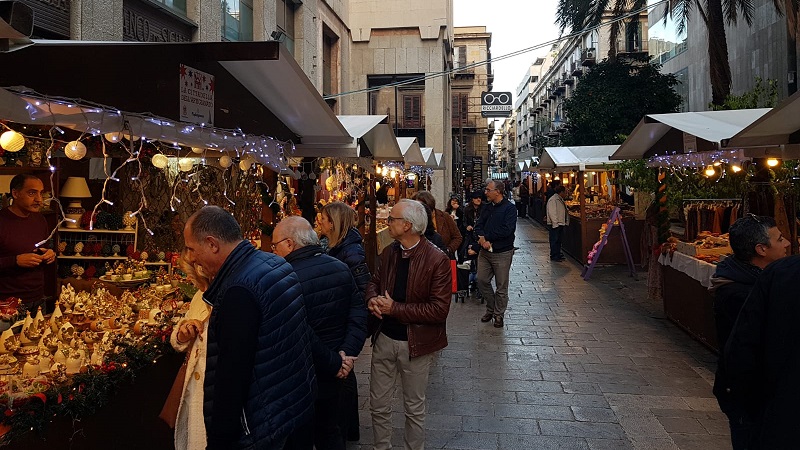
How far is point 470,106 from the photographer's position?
50750mm

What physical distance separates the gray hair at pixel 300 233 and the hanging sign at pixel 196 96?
1.29 meters

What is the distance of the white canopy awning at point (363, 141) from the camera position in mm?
6848

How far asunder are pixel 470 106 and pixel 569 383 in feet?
152

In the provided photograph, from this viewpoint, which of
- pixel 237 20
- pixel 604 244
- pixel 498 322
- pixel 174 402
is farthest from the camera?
pixel 604 244

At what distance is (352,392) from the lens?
4586 mm

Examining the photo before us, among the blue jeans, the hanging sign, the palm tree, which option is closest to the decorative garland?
the hanging sign

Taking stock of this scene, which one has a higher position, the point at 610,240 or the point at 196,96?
the point at 196,96

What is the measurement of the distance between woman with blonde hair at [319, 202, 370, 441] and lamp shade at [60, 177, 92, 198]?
4542 mm

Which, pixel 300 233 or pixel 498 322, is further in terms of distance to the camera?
pixel 498 322

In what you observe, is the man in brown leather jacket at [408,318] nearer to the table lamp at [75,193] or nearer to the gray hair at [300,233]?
the gray hair at [300,233]

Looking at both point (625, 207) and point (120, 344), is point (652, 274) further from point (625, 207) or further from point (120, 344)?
point (120, 344)

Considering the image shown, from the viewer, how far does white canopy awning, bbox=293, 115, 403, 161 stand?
6.85 meters

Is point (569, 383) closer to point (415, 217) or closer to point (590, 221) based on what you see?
point (415, 217)

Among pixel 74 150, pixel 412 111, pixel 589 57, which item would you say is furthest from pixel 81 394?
pixel 589 57
